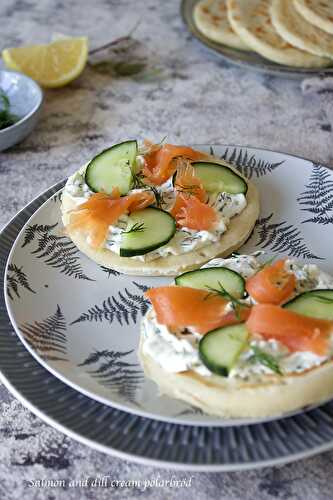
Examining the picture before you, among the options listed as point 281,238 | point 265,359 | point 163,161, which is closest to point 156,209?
point 163,161

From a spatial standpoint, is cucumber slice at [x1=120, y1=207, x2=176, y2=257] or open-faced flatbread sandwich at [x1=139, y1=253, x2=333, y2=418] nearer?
open-faced flatbread sandwich at [x1=139, y1=253, x2=333, y2=418]

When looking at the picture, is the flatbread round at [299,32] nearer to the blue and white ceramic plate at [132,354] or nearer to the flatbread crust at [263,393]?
the blue and white ceramic plate at [132,354]

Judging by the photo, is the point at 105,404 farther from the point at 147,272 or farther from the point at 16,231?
the point at 16,231

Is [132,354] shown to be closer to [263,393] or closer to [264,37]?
[263,393]

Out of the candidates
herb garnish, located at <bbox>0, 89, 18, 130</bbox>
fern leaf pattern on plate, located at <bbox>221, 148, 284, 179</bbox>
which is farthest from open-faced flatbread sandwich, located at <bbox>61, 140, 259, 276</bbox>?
herb garnish, located at <bbox>0, 89, 18, 130</bbox>

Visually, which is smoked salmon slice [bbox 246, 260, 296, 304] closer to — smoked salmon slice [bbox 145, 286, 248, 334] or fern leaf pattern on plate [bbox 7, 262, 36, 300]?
smoked salmon slice [bbox 145, 286, 248, 334]

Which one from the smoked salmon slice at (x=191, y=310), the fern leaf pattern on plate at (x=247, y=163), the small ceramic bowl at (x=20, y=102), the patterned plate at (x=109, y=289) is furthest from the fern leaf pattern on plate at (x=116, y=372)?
the small ceramic bowl at (x=20, y=102)

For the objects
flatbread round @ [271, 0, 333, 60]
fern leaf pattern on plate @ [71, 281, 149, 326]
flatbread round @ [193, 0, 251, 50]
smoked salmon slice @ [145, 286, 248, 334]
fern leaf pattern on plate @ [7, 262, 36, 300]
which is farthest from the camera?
flatbread round @ [193, 0, 251, 50]
